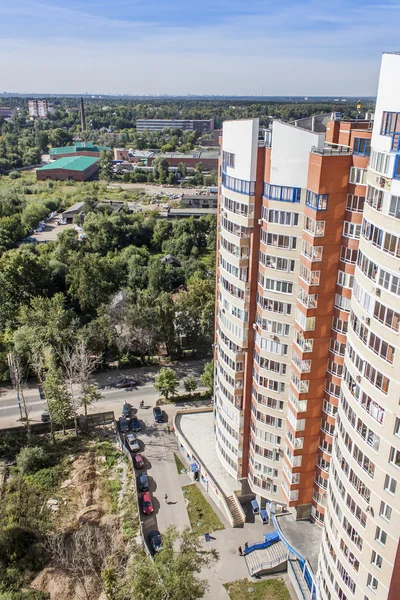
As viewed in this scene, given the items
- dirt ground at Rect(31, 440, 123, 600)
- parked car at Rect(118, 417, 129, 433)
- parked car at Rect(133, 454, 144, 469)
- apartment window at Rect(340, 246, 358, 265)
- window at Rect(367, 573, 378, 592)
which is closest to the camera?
window at Rect(367, 573, 378, 592)

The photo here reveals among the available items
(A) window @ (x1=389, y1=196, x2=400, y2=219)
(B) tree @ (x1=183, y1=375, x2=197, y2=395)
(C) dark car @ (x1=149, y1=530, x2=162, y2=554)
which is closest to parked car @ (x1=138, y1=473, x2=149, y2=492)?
(C) dark car @ (x1=149, y1=530, x2=162, y2=554)

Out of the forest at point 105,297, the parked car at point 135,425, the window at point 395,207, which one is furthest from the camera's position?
the forest at point 105,297


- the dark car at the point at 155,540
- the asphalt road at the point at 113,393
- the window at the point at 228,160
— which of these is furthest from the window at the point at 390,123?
the asphalt road at the point at 113,393

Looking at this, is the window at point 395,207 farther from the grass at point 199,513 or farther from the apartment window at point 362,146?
the grass at point 199,513

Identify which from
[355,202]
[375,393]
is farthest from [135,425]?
[355,202]

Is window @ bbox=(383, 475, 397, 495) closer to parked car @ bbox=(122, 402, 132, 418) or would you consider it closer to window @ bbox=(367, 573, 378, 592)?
window @ bbox=(367, 573, 378, 592)

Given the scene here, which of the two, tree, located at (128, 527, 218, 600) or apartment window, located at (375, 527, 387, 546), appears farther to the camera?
tree, located at (128, 527, 218, 600)

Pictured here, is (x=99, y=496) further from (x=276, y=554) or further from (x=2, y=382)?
(x=2, y=382)

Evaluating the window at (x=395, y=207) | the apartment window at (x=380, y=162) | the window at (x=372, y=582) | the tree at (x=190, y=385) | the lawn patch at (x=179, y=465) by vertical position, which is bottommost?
the lawn patch at (x=179, y=465)
